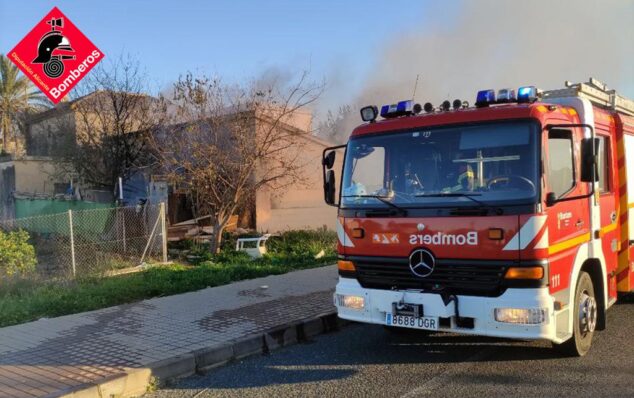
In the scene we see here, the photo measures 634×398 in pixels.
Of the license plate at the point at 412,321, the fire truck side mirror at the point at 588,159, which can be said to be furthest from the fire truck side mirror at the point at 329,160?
the fire truck side mirror at the point at 588,159

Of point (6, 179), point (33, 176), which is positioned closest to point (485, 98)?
point (33, 176)

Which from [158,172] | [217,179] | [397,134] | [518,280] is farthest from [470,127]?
[158,172]

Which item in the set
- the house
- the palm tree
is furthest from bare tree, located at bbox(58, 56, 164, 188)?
→ the palm tree

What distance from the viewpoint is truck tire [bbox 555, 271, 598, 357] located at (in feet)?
17.4

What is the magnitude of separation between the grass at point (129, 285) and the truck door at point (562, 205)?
5.89 meters

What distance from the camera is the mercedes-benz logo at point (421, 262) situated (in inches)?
202

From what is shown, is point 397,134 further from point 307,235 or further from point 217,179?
point 307,235

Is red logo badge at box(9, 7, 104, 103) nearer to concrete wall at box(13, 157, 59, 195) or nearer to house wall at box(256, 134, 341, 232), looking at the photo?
house wall at box(256, 134, 341, 232)

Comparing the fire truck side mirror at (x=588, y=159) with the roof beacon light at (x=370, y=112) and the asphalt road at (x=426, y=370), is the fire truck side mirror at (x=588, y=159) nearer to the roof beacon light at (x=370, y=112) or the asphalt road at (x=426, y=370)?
the asphalt road at (x=426, y=370)

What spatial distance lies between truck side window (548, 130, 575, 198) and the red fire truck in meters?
0.01

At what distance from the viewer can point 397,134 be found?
225 inches

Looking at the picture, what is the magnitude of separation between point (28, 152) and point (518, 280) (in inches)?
1176

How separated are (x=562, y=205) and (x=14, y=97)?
3069cm

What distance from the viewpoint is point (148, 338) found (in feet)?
20.5
